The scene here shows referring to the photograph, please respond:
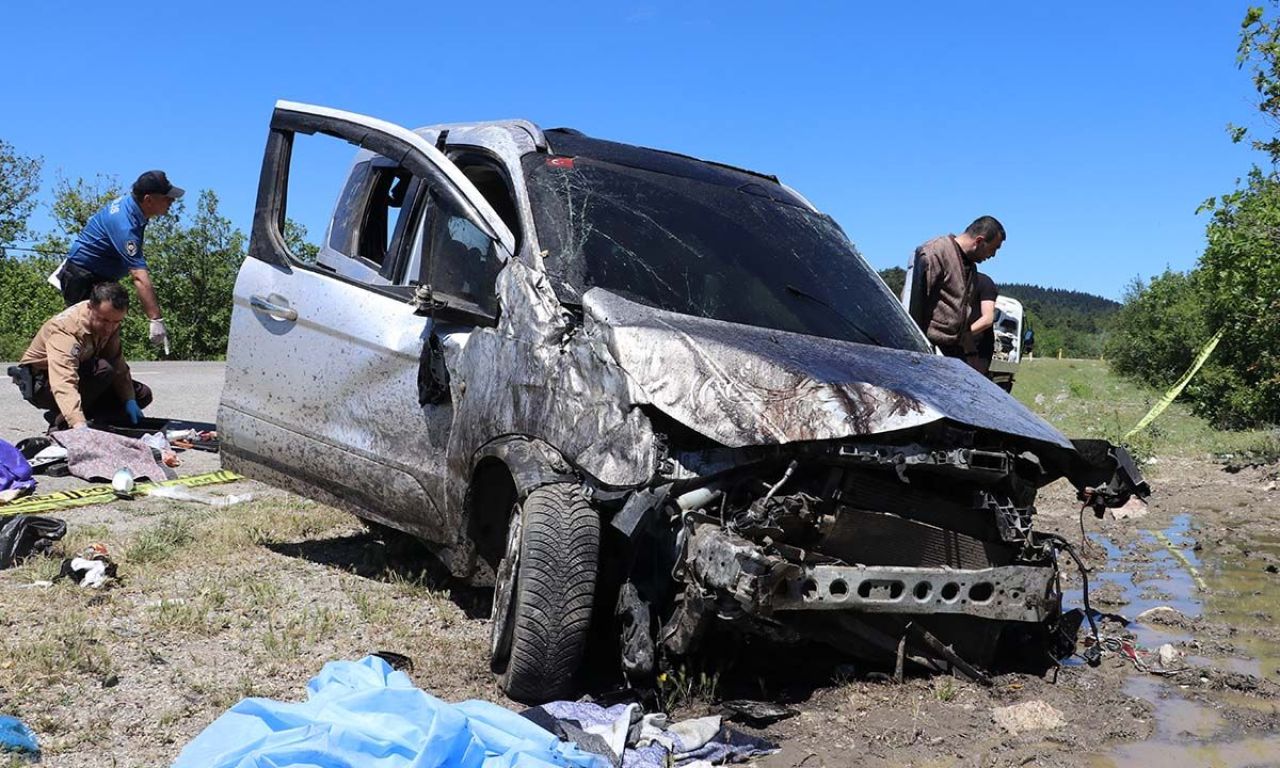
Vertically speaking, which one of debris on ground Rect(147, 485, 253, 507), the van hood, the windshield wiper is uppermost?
the windshield wiper

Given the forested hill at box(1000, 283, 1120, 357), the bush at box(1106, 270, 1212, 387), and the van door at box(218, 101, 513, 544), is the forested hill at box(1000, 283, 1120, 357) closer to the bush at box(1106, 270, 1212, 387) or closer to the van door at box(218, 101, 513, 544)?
the bush at box(1106, 270, 1212, 387)

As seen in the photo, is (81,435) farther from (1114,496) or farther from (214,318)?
(214,318)

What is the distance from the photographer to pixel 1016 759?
3574mm

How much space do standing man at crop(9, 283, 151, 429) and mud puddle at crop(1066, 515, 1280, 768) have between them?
6631mm

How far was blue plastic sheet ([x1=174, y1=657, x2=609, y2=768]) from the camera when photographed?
2.86 meters

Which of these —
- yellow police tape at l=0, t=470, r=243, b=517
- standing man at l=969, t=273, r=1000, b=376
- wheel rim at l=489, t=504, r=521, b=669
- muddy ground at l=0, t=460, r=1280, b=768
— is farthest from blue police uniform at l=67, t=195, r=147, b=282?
standing man at l=969, t=273, r=1000, b=376

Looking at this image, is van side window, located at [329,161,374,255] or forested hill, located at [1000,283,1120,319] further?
forested hill, located at [1000,283,1120,319]

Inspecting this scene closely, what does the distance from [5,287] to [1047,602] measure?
134 ft

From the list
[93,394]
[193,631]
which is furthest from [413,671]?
[93,394]

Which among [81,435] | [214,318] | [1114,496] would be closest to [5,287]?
[214,318]

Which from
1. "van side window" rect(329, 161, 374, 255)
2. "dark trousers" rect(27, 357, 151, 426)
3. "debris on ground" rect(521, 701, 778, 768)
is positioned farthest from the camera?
"dark trousers" rect(27, 357, 151, 426)

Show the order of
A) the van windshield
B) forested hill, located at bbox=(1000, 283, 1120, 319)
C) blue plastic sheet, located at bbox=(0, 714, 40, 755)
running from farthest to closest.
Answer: forested hill, located at bbox=(1000, 283, 1120, 319), the van windshield, blue plastic sheet, located at bbox=(0, 714, 40, 755)

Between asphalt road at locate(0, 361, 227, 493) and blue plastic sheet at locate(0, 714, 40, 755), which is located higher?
asphalt road at locate(0, 361, 227, 493)

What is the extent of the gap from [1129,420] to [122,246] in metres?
16.5
